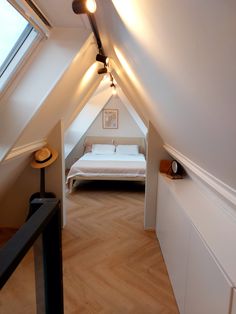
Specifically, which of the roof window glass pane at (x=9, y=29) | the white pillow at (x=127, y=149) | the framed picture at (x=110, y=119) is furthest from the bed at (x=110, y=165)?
the roof window glass pane at (x=9, y=29)

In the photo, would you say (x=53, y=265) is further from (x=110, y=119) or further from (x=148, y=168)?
(x=110, y=119)

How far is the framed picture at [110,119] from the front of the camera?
641cm

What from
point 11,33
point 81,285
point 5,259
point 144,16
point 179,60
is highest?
point 11,33

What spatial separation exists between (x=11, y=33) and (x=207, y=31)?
5.19 feet

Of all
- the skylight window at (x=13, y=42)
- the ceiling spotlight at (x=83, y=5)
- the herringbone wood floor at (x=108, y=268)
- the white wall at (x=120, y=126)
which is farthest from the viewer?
the white wall at (x=120, y=126)

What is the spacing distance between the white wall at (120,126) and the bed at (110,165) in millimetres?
461

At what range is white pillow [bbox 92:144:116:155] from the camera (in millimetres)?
5965

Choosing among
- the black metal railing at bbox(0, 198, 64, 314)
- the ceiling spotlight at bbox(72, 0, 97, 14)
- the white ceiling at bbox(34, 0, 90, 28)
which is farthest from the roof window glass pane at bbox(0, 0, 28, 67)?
the black metal railing at bbox(0, 198, 64, 314)

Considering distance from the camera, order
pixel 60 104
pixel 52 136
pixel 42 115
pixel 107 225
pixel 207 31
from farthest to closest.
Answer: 1. pixel 107 225
2. pixel 52 136
3. pixel 60 104
4. pixel 42 115
5. pixel 207 31

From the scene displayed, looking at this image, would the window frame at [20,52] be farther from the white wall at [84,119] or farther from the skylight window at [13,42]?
the white wall at [84,119]

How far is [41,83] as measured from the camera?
1.92 meters

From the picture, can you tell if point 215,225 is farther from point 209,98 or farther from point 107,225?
point 107,225

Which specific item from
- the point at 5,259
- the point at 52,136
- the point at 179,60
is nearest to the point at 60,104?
the point at 52,136

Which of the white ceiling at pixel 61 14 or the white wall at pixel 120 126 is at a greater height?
the white ceiling at pixel 61 14
